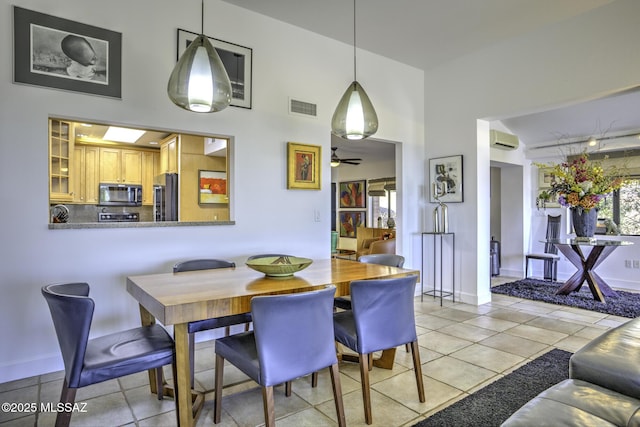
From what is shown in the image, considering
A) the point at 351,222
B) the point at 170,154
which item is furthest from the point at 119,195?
the point at 351,222

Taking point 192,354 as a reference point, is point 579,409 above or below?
above

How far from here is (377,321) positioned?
210cm

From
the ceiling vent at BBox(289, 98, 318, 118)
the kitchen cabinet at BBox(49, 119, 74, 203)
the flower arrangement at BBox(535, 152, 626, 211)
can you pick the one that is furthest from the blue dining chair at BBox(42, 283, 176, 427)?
the flower arrangement at BBox(535, 152, 626, 211)

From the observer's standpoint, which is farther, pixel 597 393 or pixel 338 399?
pixel 338 399

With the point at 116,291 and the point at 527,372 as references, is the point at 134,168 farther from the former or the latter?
the point at 527,372

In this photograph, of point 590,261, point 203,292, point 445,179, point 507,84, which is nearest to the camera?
point 203,292

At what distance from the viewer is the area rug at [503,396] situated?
6.63ft

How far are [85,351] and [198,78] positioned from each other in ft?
4.90

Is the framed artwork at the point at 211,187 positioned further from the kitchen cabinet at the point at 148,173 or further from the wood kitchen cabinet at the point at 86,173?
the wood kitchen cabinet at the point at 86,173

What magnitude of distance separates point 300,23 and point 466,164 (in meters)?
2.62

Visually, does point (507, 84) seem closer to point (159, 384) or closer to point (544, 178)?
point (544, 178)

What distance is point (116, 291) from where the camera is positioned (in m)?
2.96

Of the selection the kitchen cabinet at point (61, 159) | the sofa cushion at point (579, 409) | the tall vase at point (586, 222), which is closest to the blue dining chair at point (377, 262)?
the sofa cushion at point (579, 409)

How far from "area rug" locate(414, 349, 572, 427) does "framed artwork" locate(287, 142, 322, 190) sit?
2.43m
